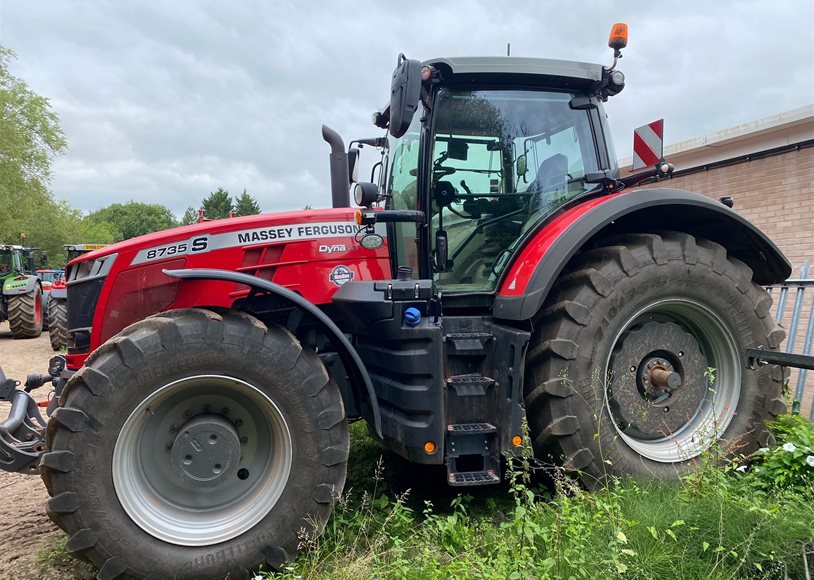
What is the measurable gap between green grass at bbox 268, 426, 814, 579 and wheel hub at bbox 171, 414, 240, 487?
1.64 feet

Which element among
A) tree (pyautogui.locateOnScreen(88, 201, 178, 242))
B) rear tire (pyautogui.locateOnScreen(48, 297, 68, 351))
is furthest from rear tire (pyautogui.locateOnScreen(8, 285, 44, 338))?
tree (pyautogui.locateOnScreen(88, 201, 178, 242))

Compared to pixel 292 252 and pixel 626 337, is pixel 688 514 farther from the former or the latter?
pixel 292 252

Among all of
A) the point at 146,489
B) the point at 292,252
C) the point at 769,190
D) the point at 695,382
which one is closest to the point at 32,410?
the point at 146,489

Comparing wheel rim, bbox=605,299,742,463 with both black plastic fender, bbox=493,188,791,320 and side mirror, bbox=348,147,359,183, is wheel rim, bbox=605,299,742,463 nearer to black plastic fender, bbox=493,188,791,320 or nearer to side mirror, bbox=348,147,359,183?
black plastic fender, bbox=493,188,791,320

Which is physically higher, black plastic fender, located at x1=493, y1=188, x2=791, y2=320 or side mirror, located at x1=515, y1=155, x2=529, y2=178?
side mirror, located at x1=515, y1=155, x2=529, y2=178

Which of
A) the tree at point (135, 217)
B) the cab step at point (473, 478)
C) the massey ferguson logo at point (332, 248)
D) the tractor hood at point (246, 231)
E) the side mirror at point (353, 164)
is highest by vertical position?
the tree at point (135, 217)

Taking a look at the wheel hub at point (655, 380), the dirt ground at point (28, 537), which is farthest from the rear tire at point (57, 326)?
the wheel hub at point (655, 380)

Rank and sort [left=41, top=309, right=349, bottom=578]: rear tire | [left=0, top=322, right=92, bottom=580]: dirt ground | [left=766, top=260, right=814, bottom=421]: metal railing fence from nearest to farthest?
[left=41, top=309, right=349, bottom=578]: rear tire → [left=0, top=322, right=92, bottom=580]: dirt ground → [left=766, top=260, right=814, bottom=421]: metal railing fence

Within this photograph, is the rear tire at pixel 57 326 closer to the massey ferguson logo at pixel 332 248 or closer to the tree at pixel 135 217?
the massey ferguson logo at pixel 332 248

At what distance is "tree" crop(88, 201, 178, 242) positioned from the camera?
6612 centimetres

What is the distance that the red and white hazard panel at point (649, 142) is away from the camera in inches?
129

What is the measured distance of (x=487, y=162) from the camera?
300 centimetres

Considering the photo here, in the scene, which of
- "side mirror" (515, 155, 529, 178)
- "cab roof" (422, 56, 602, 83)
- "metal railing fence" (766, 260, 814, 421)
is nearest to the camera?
"cab roof" (422, 56, 602, 83)

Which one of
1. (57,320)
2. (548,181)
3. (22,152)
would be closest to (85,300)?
(548,181)
